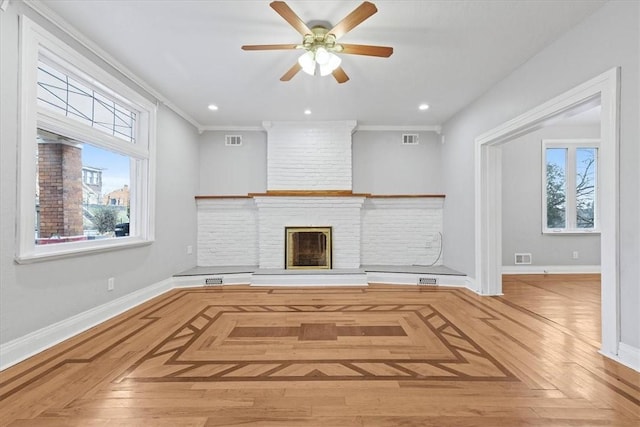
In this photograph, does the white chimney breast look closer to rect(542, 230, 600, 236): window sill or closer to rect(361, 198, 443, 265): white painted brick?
rect(361, 198, 443, 265): white painted brick

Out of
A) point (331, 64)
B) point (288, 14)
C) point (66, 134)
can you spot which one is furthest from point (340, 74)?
point (66, 134)

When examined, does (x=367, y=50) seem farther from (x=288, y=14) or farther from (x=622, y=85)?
(x=622, y=85)

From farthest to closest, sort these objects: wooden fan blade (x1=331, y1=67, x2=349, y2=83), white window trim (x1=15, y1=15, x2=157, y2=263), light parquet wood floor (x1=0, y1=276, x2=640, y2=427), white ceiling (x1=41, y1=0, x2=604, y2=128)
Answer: wooden fan blade (x1=331, y1=67, x2=349, y2=83), white ceiling (x1=41, y1=0, x2=604, y2=128), white window trim (x1=15, y1=15, x2=157, y2=263), light parquet wood floor (x1=0, y1=276, x2=640, y2=427)

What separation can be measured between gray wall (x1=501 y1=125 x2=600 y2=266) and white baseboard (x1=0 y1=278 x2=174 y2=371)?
5654 mm

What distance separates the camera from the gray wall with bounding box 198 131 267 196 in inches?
203

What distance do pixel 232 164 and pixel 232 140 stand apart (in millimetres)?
433

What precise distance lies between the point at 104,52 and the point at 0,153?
1427mm

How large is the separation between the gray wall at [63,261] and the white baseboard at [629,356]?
13.9 ft

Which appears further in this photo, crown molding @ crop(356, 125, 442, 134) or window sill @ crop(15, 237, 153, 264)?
crown molding @ crop(356, 125, 442, 134)

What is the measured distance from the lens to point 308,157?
16.2ft

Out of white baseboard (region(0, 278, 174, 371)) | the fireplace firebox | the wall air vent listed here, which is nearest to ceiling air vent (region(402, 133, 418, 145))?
the fireplace firebox

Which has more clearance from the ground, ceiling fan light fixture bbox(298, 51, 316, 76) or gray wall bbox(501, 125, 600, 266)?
ceiling fan light fixture bbox(298, 51, 316, 76)

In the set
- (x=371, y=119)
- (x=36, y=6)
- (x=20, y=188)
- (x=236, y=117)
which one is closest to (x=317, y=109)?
(x=371, y=119)

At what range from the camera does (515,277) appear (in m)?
4.82
